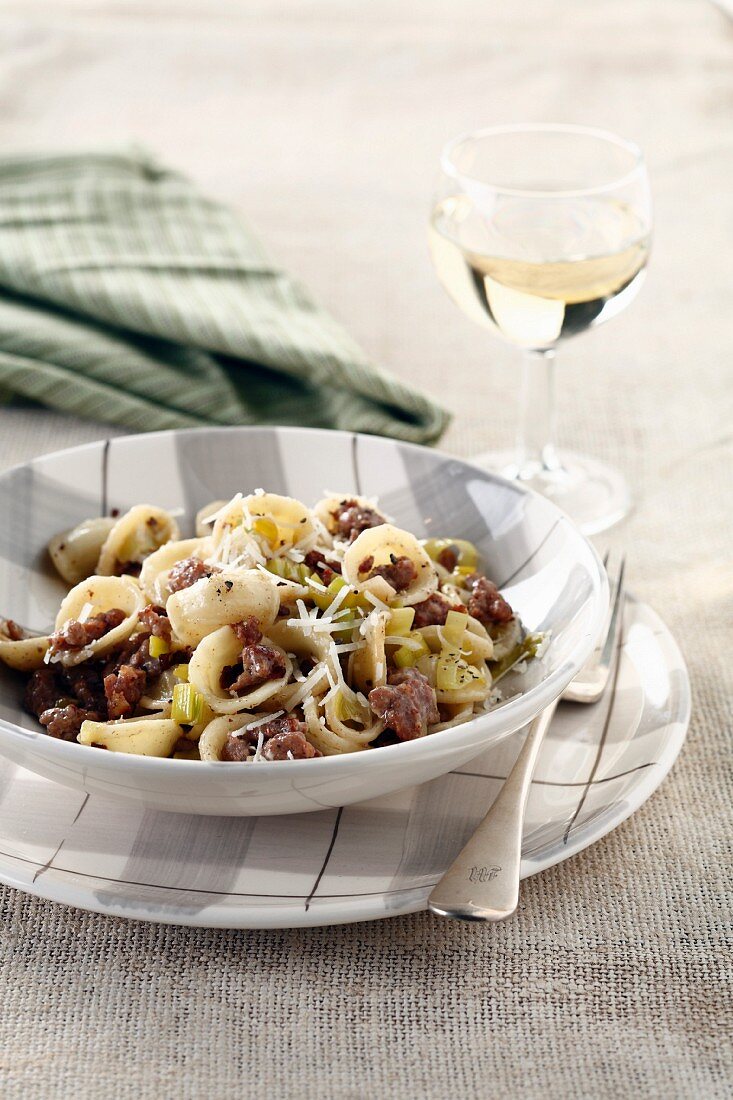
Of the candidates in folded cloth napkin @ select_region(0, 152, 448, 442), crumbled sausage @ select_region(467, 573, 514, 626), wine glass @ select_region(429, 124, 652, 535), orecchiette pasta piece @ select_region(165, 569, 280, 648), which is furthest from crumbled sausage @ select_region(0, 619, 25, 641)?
wine glass @ select_region(429, 124, 652, 535)

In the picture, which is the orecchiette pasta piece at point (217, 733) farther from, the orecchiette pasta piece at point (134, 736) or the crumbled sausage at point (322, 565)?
the crumbled sausage at point (322, 565)

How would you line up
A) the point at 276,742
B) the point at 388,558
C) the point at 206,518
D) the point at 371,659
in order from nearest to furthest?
the point at 276,742
the point at 371,659
the point at 388,558
the point at 206,518

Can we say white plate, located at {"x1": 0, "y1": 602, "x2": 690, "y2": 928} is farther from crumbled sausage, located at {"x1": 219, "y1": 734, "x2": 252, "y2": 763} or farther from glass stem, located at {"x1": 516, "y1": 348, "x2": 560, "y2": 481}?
glass stem, located at {"x1": 516, "y1": 348, "x2": 560, "y2": 481}

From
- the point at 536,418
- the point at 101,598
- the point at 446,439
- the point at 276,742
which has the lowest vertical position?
the point at 446,439

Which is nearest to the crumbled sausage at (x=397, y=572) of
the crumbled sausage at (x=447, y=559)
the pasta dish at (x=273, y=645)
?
the pasta dish at (x=273, y=645)

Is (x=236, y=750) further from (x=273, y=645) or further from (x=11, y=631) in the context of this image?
(x=11, y=631)

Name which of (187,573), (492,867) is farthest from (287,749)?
(187,573)

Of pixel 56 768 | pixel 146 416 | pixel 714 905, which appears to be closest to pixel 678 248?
pixel 146 416
